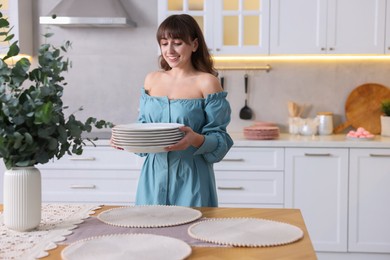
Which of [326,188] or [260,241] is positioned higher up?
[260,241]

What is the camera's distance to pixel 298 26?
410 cm

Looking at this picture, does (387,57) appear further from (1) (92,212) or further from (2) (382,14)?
(1) (92,212)

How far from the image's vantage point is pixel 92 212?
188 centimetres

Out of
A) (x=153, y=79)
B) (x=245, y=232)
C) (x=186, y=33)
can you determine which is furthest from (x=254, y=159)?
(x=245, y=232)

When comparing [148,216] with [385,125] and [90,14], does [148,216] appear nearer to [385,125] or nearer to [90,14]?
[90,14]

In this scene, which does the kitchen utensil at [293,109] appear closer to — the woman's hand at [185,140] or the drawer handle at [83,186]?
the drawer handle at [83,186]

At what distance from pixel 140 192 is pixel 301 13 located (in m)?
2.23

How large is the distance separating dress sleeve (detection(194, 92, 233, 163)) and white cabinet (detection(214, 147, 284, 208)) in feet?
5.20

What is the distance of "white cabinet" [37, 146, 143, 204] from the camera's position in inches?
158

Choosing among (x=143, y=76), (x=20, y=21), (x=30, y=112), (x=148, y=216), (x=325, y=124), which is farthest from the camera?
(x=143, y=76)

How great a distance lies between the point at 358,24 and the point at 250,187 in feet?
4.50

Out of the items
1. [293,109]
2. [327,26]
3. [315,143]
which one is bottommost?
[315,143]

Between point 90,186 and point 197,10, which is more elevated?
point 197,10

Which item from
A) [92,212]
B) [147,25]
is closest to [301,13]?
[147,25]
